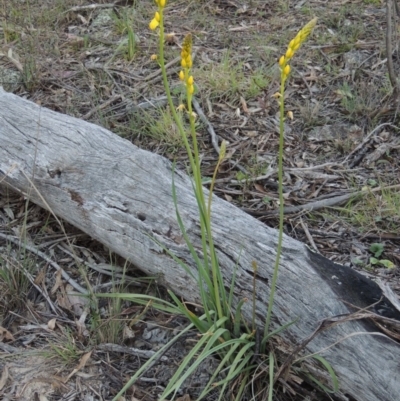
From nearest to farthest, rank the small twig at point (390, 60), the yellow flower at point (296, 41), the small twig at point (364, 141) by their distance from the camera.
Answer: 1. the yellow flower at point (296, 41)
2. the small twig at point (364, 141)
3. the small twig at point (390, 60)

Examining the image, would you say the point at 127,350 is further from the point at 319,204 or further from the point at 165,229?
the point at 319,204

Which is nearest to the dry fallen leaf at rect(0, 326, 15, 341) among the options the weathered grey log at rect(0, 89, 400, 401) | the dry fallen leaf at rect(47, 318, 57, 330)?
the dry fallen leaf at rect(47, 318, 57, 330)

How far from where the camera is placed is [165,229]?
2699 millimetres

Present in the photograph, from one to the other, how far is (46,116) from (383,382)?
2.22 meters

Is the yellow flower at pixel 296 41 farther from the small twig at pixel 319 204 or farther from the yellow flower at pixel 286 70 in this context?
the small twig at pixel 319 204

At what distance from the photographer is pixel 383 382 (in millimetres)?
2123

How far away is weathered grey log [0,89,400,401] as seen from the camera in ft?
7.24

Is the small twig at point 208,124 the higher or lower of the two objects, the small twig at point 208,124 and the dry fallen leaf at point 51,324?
the higher

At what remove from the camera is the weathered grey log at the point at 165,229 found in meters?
2.21

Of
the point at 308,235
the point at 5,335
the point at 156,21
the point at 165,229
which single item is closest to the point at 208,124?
the point at 308,235

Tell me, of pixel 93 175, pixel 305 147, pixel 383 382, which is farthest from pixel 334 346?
pixel 305 147

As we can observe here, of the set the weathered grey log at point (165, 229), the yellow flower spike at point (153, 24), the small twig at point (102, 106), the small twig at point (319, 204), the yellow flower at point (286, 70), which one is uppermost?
the yellow flower spike at point (153, 24)

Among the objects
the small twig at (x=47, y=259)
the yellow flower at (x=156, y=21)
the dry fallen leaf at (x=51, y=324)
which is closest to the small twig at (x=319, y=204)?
the small twig at (x=47, y=259)

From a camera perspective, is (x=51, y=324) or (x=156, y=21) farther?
(x=51, y=324)
